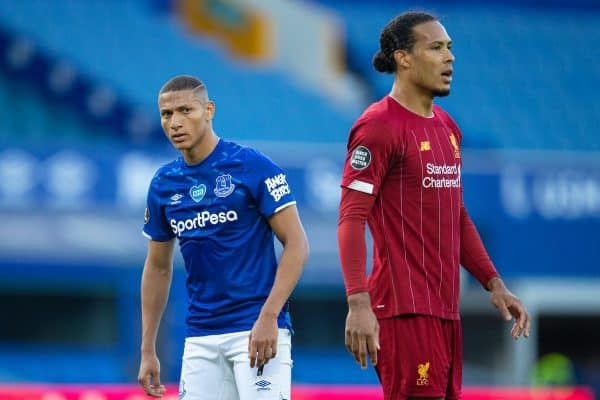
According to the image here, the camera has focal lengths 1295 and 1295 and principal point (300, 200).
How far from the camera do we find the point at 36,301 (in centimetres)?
1389

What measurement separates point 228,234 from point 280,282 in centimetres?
30

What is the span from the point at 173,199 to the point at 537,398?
4.95m

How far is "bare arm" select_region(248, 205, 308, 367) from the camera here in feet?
15.0

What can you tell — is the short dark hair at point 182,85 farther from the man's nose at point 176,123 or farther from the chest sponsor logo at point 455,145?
the chest sponsor logo at point 455,145

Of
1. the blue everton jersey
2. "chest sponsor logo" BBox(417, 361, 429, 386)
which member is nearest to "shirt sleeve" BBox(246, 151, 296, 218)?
the blue everton jersey

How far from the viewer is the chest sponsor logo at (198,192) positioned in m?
4.91

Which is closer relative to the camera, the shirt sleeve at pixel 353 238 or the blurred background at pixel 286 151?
the shirt sleeve at pixel 353 238

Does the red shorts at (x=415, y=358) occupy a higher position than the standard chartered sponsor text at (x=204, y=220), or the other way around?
the standard chartered sponsor text at (x=204, y=220)

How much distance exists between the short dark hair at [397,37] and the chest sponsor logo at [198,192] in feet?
2.65

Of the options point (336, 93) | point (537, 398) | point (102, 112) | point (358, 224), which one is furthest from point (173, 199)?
point (336, 93)

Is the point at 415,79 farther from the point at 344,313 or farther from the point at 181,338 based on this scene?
the point at 344,313

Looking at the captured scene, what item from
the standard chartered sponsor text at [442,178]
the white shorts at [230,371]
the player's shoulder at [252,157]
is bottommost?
the white shorts at [230,371]

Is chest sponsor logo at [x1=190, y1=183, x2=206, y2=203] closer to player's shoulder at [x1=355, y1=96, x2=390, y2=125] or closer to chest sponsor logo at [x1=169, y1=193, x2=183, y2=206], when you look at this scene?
chest sponsor logo at [x1=169, y1=193, x2=183, y2=206]

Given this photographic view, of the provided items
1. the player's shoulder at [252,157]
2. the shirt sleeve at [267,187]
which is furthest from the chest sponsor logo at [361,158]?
the player's shoulder at [252,157]
